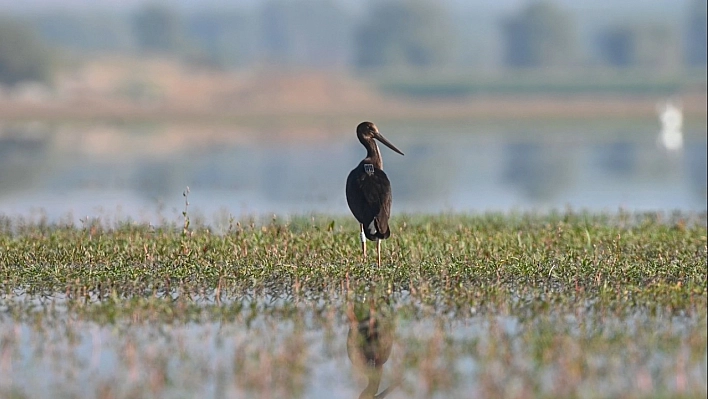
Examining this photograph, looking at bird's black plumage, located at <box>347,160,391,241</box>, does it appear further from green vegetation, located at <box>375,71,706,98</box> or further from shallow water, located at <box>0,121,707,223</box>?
green vegetation, located at <box>375,71,706,98</box>

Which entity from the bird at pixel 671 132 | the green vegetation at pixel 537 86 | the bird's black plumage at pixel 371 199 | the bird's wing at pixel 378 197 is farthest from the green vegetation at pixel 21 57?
the bird's wing at pixel 378 197

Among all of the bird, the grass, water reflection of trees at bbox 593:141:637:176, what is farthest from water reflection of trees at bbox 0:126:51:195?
the bird

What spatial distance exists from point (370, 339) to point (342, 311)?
3.30 feet

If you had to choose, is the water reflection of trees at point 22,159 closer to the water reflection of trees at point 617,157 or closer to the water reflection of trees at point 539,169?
the water reflection of trees at point 539,169

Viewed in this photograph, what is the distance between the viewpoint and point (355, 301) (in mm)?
10781

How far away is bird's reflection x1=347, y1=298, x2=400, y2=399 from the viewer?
8.42m

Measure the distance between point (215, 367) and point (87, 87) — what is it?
10162cm

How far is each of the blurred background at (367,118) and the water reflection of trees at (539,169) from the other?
104 millimetres

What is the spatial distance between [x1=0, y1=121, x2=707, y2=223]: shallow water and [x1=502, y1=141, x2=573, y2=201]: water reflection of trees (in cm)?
4

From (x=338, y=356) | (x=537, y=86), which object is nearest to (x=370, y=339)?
(x=338, y=356)

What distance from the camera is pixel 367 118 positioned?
312 ft

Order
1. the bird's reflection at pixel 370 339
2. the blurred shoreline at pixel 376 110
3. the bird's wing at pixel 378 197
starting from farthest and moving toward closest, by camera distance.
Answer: the blurred shoreline at pixel 376 110, the bird's wing at pixel 378 197, the bird's reflection at pixel 370 339

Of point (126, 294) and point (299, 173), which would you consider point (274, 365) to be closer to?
point (126, 294)

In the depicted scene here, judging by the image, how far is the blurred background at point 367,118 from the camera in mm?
27500
